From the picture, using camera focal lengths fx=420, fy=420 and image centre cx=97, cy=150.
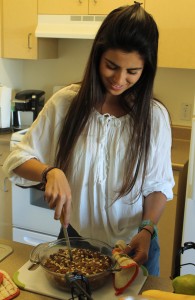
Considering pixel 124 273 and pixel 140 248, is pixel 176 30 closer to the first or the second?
pixel 140 248

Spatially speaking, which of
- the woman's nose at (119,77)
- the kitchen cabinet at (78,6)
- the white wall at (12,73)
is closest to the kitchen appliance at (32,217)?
the white wall at (12,73)

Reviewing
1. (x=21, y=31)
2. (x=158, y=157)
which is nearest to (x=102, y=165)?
(x=158, y=157)

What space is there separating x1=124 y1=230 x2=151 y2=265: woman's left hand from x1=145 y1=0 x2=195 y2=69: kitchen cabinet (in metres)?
1.49

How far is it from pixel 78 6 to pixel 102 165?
5.30 feet

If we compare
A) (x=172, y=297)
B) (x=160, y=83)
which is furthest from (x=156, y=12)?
(x=172, y=297)

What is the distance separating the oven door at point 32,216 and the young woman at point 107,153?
1.36 meters

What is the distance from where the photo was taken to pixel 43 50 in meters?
2.83

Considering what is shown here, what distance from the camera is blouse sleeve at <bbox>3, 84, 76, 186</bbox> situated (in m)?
1.29

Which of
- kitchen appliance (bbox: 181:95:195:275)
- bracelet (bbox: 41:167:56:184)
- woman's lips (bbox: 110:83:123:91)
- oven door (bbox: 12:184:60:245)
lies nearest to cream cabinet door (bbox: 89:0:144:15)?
kitchen appliance (bbox: 181:95:195:275)

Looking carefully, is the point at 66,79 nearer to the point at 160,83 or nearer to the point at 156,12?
the point at 160,83

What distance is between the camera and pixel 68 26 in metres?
2.60

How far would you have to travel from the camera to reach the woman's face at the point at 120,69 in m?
1.12

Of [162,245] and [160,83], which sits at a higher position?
[160,83]

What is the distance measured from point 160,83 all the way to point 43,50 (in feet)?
2.67
